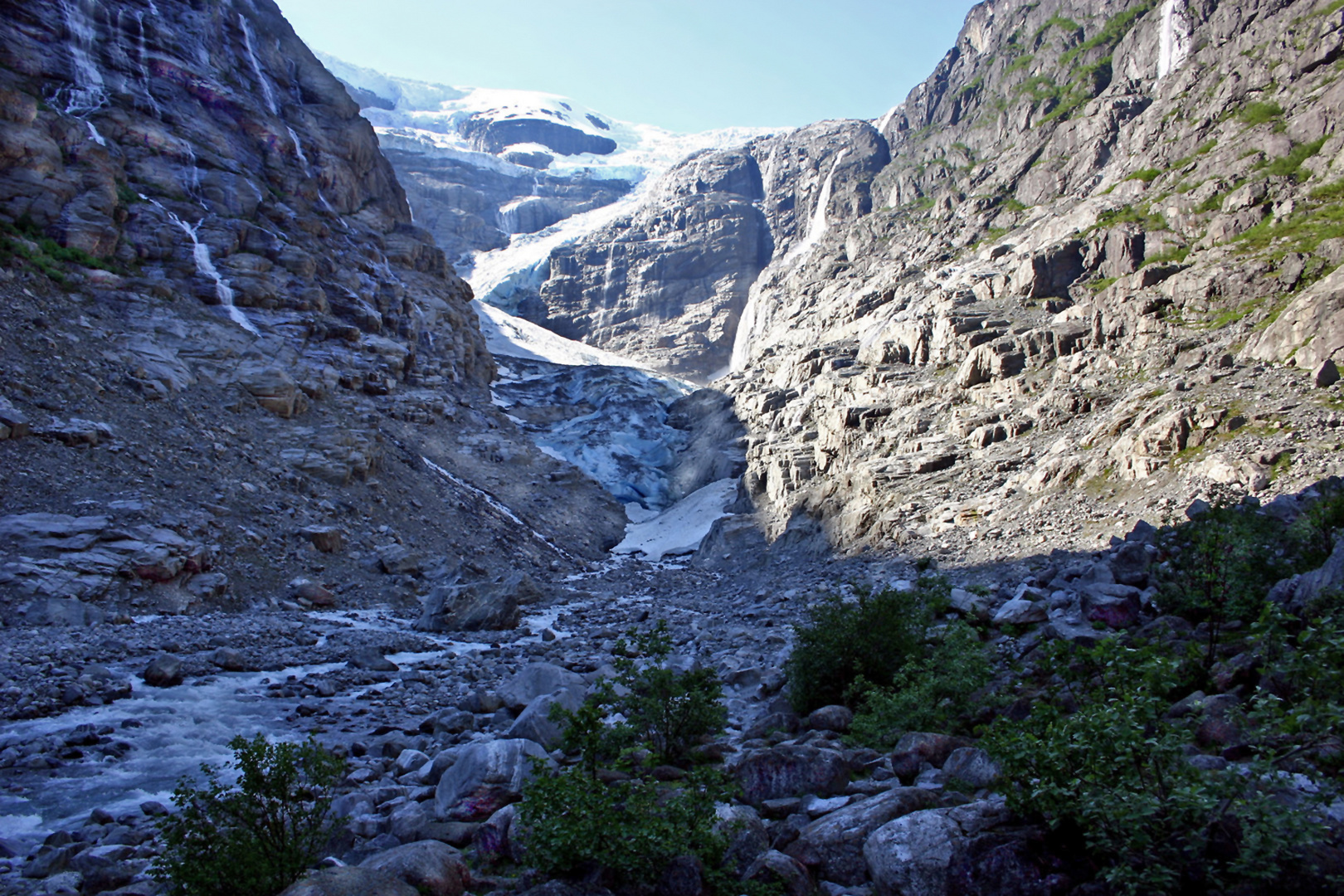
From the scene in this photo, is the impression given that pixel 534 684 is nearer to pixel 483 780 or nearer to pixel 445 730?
pixel 445 730

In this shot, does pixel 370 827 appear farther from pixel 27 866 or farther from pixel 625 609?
pixel 625 609

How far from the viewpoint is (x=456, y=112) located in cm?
19800

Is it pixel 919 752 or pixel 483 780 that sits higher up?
pixel 919 752

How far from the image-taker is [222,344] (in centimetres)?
3020

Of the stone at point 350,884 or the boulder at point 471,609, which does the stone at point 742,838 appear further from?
the boulder at point 471,609

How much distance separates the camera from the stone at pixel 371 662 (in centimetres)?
1327

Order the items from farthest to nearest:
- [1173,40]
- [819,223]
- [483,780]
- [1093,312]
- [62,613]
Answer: [819,223] → [1173,40] → [1093,312] → [62,613] → [483,780]

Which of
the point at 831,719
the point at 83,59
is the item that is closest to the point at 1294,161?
the point at 831,719

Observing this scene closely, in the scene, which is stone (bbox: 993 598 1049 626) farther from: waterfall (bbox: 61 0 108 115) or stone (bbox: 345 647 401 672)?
waterfall (bbox: 61 0 108 115)

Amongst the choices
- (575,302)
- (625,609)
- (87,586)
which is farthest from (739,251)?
(87,586)

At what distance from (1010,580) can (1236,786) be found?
513 inches

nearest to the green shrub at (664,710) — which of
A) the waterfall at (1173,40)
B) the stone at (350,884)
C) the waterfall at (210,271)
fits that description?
the stone at (350,884)

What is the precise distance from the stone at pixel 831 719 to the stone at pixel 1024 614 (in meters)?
3.68

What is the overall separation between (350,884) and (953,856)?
12.3 ft
